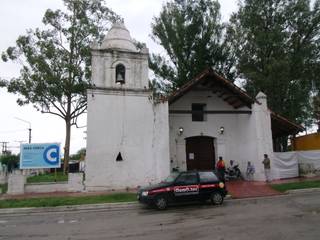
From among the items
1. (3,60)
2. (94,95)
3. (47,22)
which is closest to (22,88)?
(3,60)

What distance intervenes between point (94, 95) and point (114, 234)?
10.6m

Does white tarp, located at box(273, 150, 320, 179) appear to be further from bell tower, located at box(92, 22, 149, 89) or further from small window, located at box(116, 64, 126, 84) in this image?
small window, located at box(116, 64, 126, 84)

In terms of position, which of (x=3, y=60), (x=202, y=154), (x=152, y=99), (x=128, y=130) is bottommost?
(x=202, y=154)

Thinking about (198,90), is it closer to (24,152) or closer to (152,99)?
(152,99)

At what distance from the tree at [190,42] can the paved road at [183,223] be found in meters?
20.3

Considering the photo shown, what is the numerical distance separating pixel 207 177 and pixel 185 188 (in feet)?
Answer: 3.93

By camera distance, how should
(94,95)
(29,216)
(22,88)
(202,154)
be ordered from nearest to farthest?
(29,216)
(94,95)
(202,154)
(22,88)

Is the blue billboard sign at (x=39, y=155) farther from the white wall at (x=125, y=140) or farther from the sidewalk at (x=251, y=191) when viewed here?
the sidewalk at (x=251, y=191)

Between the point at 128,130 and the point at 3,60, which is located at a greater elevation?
the point at 3,60

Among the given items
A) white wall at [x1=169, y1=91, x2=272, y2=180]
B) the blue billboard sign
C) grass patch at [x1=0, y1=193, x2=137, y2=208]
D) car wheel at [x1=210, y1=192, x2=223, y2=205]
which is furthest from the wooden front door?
the blue billboard sign

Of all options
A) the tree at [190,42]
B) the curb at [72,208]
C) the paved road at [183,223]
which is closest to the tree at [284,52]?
the tree at [190,42]

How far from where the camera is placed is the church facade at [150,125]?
54.3ft

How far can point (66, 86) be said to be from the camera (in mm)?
26109

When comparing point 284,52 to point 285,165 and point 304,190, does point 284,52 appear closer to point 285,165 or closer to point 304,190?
point 285,165
